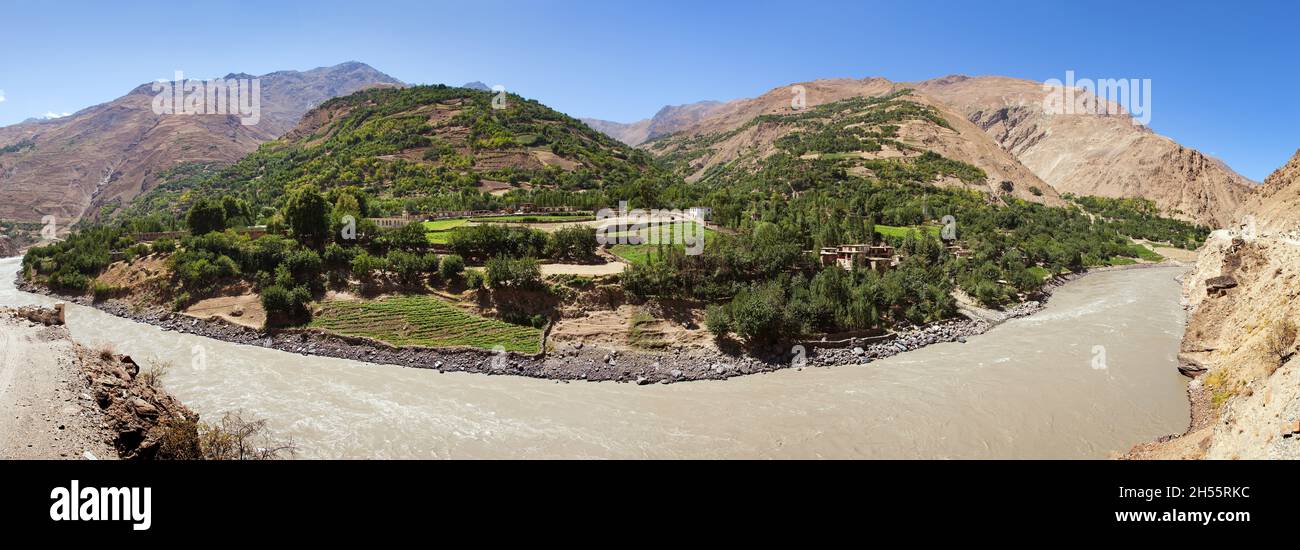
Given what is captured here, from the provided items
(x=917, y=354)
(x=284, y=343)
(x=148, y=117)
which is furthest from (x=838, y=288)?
(x=148, y=117)

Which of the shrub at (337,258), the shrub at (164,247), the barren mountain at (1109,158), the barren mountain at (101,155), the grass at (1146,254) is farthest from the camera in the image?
the barren mountain at (101,155)

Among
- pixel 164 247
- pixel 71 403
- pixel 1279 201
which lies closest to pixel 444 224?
pixel 164 247

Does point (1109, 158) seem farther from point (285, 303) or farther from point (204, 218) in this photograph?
point (204, 218)

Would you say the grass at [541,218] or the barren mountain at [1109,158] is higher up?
the barren mountain at [1109,158]

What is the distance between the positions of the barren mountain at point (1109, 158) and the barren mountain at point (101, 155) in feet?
569

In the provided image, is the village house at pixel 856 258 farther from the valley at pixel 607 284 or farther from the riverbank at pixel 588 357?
the riverbank at pixel 588 357

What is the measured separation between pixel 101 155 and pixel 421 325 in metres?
156

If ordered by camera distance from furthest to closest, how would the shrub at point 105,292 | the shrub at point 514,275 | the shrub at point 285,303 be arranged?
1. the shrub at point 105,292
2. the shrub at point 514,275
3. the shrub at point 285,303

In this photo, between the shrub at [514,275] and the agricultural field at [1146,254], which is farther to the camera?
the agricultural field at [1146,254]

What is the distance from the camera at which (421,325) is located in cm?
2359

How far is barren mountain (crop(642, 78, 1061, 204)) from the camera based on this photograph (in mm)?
76000

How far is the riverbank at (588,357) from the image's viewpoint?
20.6 meters

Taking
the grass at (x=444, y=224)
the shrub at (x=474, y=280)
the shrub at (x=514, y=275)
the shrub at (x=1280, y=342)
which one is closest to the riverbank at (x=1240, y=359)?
the shrub at (x=1280, y=342)
